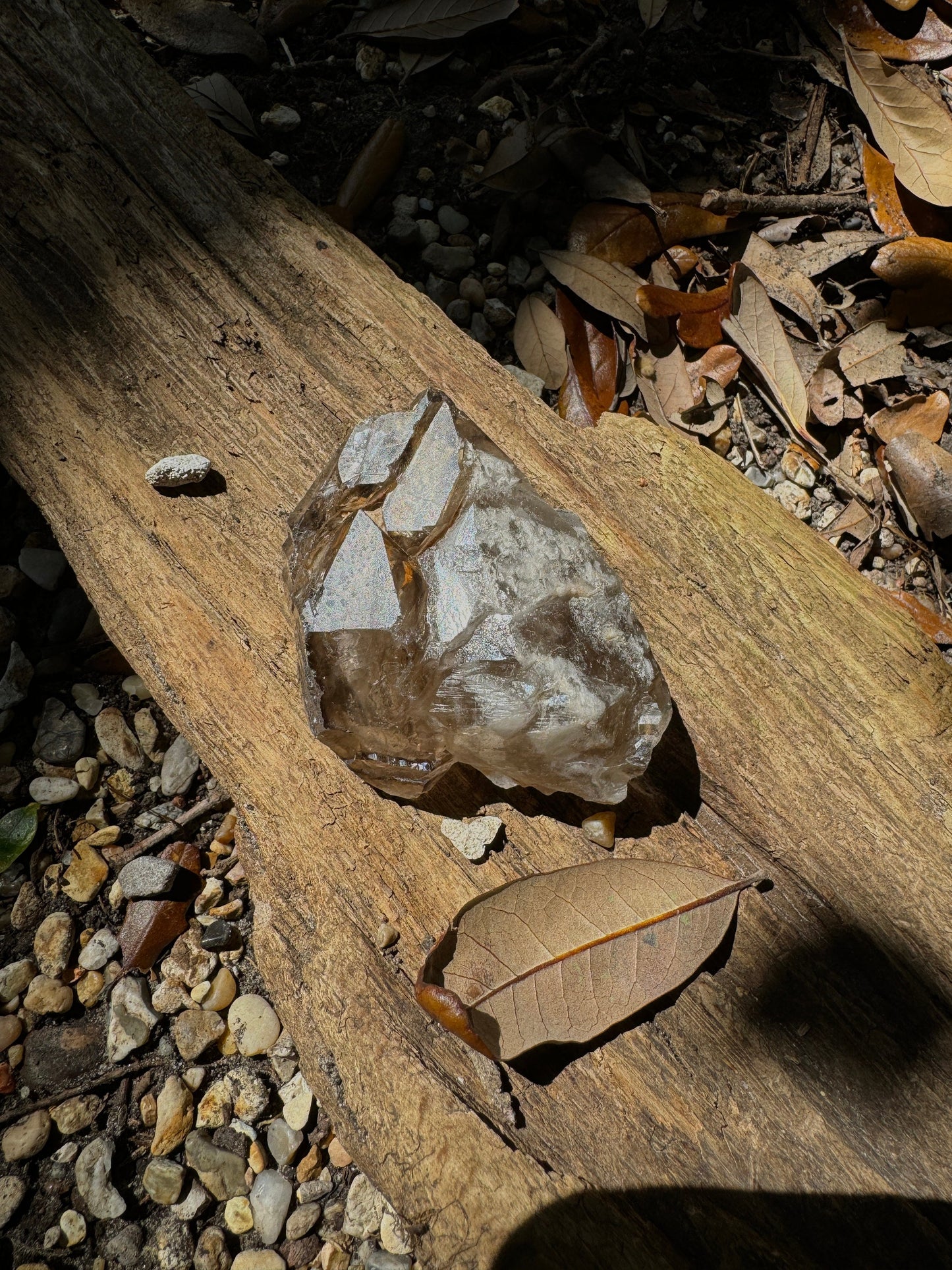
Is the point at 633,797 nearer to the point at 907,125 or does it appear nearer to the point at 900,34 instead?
the point at 907,125

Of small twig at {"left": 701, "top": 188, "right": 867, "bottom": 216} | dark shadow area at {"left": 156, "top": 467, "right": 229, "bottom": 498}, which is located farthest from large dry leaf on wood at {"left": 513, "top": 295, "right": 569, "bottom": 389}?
dark shadow area at {"left": 156, "top": 467, "right": 229, "bottom": 498}

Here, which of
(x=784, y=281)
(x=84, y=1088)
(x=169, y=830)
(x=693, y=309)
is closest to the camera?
(x=84, y=1088)

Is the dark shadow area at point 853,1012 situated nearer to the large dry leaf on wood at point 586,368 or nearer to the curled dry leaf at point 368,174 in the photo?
the large dry leaf on wood at point 586,368

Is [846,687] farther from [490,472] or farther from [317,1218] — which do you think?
[317,1218]

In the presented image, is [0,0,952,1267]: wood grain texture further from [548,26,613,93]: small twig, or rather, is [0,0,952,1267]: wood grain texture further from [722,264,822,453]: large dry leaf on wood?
[548,26,613,93]: small twig

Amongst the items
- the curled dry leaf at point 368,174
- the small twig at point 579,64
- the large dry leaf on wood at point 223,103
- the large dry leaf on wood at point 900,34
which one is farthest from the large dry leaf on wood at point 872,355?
the large dry leaf on wood at point 223,103

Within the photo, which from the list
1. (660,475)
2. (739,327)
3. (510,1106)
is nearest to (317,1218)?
(510,1106)

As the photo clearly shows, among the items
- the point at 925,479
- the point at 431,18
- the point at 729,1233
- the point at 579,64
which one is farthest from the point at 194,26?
the point at 729,1233
